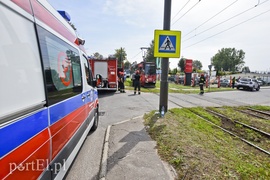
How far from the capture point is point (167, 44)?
6930 mm

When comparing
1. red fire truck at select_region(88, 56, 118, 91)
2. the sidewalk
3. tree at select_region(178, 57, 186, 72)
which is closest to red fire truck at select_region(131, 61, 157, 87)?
red fire truck at select_region(88, 56, 118, 91)

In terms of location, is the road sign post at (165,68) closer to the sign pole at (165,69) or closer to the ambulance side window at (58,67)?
the sign pole at (165,69)

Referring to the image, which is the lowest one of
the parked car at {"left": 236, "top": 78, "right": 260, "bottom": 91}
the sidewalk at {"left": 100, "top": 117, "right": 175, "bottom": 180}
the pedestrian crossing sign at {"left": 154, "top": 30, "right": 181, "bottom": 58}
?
the parked car at {"left": 236, "top": 78, "right": 260, "bottom": 91}

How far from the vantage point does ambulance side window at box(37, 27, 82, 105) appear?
7.10ft

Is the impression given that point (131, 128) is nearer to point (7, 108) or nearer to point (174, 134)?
point (174, 134)

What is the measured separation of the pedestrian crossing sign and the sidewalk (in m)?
3.06

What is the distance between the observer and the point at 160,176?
3.18 meters

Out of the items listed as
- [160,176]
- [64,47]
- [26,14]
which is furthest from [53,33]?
[160,176]

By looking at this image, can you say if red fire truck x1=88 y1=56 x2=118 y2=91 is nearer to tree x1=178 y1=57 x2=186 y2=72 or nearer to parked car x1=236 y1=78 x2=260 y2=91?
parked car x1=236 y1=78 x2=260 y2=91

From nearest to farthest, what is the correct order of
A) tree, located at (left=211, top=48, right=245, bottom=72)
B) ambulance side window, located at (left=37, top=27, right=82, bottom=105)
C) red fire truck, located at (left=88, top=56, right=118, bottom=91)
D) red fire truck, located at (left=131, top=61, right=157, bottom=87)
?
ambulance side window, located at (left=37, top=27, right=82, bottom=105), red fire truck, located at (left=88, top=56, right=118, bottom=91), red fire truck, located at (left=131, top=61, right=157, bottom=87), tree, located at (left=211, top=48, right=245, bottom=72)

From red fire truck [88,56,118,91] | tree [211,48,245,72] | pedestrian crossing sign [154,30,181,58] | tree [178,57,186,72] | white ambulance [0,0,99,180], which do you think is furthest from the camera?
tree [211,48,245,72]

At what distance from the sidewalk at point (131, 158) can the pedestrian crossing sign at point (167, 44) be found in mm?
3056

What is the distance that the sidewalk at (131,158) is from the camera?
3.22 meters

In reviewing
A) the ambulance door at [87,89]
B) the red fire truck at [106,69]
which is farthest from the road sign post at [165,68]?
the red fire truck at [106,69]
